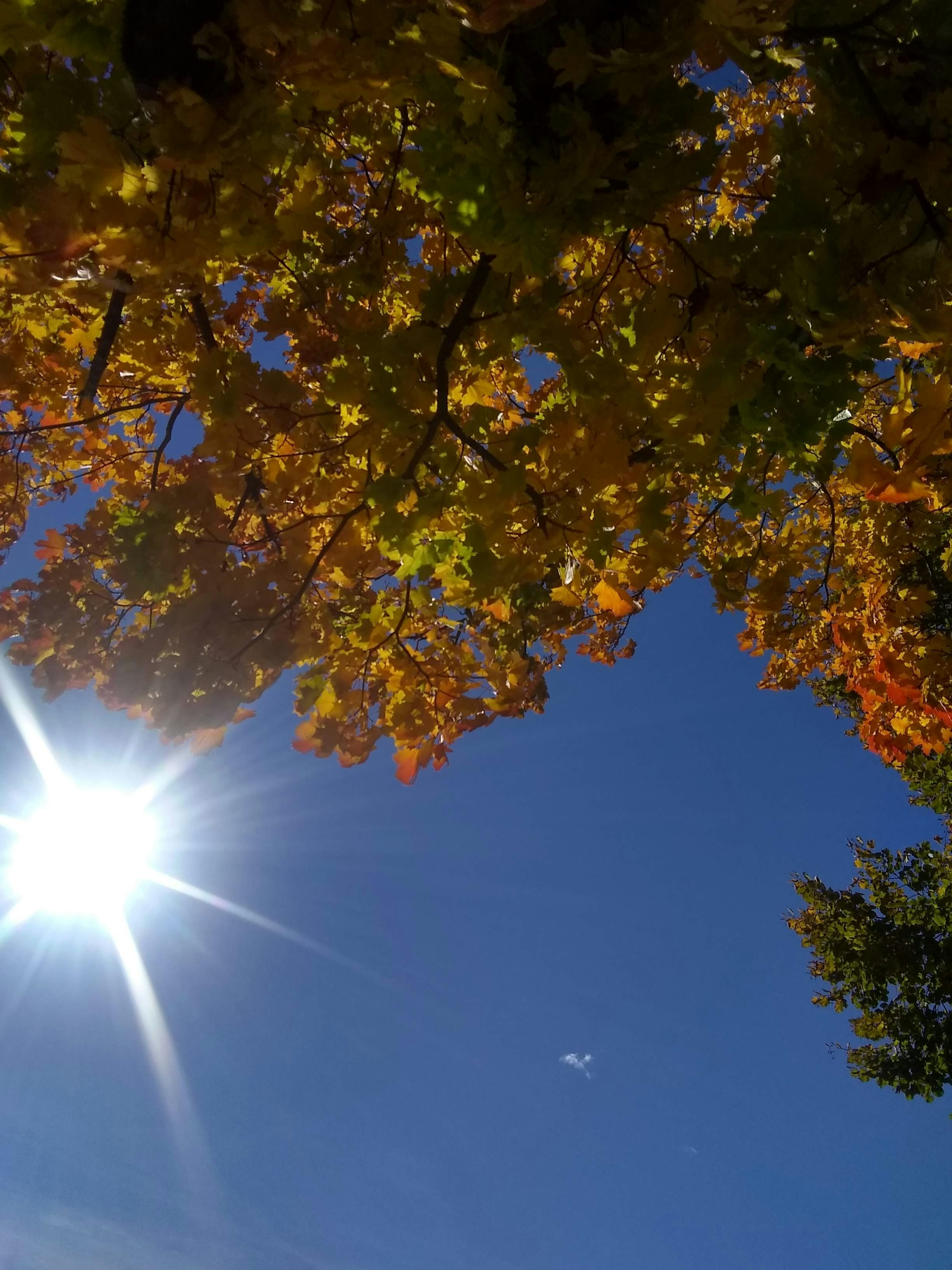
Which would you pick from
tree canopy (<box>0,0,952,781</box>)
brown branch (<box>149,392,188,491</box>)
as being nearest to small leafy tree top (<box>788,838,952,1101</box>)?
tree canopy (<box>0,0,952,781</box>)

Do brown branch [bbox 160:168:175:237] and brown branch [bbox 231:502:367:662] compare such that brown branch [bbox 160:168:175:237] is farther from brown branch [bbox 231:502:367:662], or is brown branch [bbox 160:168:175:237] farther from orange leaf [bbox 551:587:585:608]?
orange leaf [bbox 551:587:585:608]

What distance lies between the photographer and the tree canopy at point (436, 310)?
134cm

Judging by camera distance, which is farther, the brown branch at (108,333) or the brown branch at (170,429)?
the brown branch at (170,429)

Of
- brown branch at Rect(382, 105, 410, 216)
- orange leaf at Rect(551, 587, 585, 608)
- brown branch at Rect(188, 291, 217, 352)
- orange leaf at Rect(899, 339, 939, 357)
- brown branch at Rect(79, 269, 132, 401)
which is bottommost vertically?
orange leaf at Rect(551, 587, 585, 608)

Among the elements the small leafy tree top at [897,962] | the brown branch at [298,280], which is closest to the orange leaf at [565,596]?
the brown branch at [298,280]

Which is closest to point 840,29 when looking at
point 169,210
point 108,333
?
point 169,210

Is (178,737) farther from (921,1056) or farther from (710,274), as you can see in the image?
(921,1056)

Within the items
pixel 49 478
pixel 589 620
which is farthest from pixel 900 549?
pixel 49 478

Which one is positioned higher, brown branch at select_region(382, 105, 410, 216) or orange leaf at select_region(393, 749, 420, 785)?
brown branch at select_region(382, 105, 410, 216)

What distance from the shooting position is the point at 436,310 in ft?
6.12

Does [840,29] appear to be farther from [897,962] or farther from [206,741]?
[897,962]

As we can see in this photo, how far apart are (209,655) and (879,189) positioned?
2188mm

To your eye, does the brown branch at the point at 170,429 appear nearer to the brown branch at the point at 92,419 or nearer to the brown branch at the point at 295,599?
the brown branch at the point at 92,419

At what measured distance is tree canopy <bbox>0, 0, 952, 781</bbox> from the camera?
134 cm
